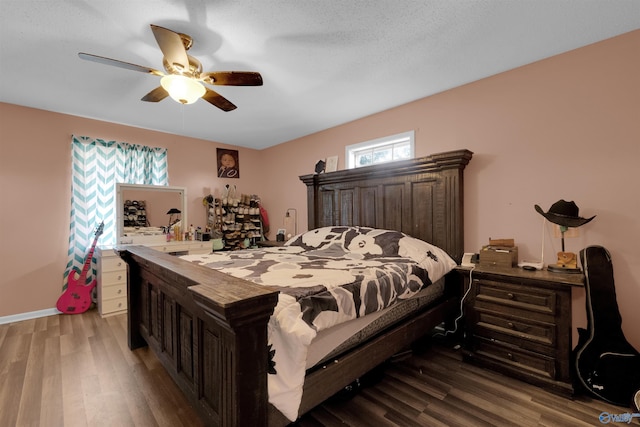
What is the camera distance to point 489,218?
2510 millimetres

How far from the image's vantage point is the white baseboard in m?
3.01

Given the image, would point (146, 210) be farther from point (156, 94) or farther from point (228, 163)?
point (156, 94)

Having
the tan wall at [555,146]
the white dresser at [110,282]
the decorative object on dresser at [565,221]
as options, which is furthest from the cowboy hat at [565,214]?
the white dresser at [110,282]

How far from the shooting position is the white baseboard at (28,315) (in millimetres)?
3006

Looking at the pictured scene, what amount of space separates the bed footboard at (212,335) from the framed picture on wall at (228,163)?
9.05 feet

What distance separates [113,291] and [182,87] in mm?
2724

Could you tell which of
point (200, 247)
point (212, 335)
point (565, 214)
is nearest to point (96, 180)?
point (200, 247)

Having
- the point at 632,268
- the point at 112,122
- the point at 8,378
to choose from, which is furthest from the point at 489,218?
the point at 112,122

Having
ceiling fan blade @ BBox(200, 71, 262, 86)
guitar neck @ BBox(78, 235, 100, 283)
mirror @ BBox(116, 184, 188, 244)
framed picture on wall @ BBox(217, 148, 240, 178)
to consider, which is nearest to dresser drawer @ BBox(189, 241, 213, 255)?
mirror @ BBox(116, 184, 188, 244)

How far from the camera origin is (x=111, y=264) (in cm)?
326

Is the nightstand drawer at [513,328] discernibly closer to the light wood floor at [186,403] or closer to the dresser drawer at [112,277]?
the light wood floor at [186,403]

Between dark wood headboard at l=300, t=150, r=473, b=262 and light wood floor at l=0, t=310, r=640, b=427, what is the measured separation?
1075mm

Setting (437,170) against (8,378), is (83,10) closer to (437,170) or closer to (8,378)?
(8,378)

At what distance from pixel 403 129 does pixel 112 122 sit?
3750 mm
